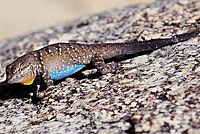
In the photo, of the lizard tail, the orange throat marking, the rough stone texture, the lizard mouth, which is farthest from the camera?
the lizard tail

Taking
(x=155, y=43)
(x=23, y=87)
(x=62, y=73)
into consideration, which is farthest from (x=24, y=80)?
(x=155, y=43)

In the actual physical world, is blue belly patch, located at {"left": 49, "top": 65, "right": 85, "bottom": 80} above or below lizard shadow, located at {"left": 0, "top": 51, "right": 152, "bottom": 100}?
above

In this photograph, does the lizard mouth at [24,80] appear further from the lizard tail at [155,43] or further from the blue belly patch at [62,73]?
the lizard tail at [155,43]

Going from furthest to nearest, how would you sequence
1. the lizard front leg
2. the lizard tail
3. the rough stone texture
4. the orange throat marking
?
the lizard tail
the orange throat marking
the lizard front leg
the rough stone texture

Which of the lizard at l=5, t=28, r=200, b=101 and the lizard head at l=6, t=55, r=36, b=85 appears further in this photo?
the lizard at l=5, t=28, r=200, b=101

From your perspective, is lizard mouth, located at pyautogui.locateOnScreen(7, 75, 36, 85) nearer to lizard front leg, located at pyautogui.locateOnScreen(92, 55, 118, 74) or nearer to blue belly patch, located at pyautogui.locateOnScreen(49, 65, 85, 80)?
blue belly patch, located at pyautogui.locateOnScreen(49, 65, 85, 80)

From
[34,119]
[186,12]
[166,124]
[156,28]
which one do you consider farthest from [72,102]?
[186,12]

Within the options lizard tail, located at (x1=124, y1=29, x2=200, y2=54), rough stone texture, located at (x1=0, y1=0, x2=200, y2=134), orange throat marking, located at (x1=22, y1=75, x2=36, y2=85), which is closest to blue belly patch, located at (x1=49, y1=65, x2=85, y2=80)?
rough stone texture, located at (x1=0, y1=0, x2=200, y2=134)

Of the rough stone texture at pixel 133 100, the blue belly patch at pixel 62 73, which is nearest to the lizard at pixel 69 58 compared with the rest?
the blue belly patch at pixel 62 73

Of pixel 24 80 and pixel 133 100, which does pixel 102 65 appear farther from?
pixel 133 100
